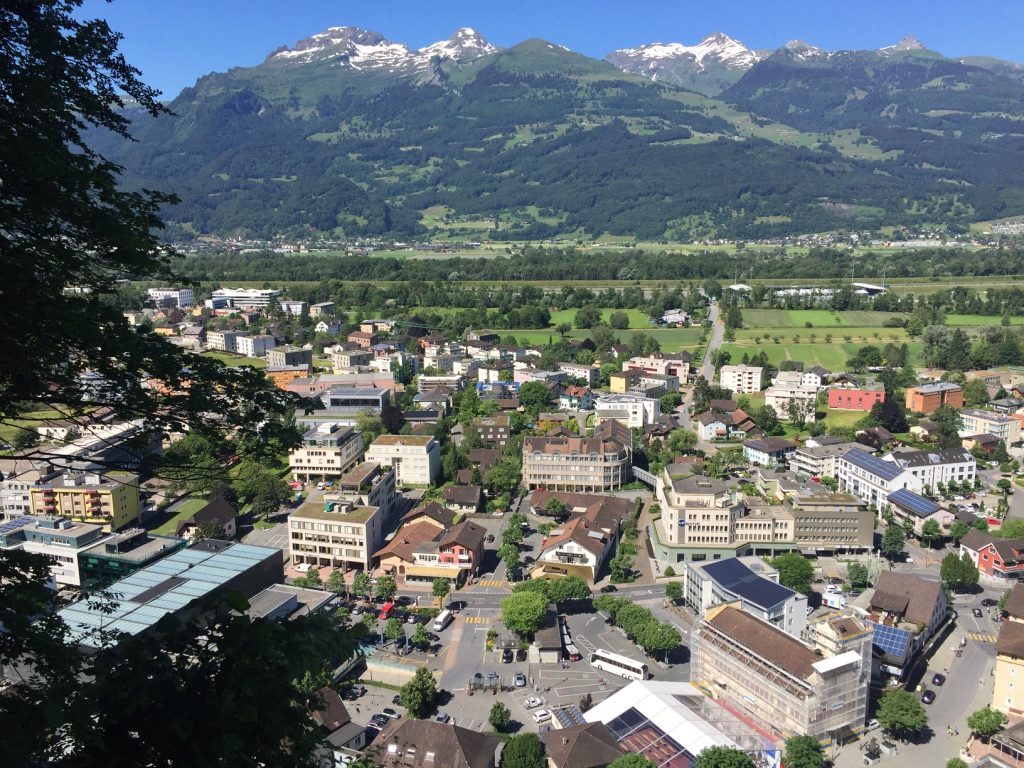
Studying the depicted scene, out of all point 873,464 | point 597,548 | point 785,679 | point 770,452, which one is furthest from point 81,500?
point 873,464

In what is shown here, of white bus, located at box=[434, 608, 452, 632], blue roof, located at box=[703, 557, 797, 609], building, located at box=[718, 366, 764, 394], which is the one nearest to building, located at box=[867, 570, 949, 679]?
blue roof, located at box=[703, 557, 797, 609]

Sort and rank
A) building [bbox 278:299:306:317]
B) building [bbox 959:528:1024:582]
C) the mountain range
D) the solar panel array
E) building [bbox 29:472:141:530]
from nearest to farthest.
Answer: the solar panel array < building [bbox 959:528:1024:582] < building [bbox 29:472:141:530] < building [bbox 278:299:306:317] < the mountain range

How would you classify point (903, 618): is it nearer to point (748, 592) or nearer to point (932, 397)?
point (748, 592)

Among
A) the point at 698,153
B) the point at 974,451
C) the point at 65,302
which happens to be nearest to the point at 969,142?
the point at 698,153

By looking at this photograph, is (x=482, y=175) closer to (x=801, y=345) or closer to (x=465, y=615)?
(x=801, y=345)

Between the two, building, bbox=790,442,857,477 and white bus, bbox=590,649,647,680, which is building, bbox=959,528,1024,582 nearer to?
building, bbox=790,442,857,477

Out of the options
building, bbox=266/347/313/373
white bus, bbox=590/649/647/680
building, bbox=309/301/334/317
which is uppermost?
building, bbox=309/301/334/317

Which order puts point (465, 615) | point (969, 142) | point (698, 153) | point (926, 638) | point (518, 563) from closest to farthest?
1. point (926, 638)
2. point (465, 615)
3. point (518, 563)
4. point (698, 153)
5. point (969, 142)
